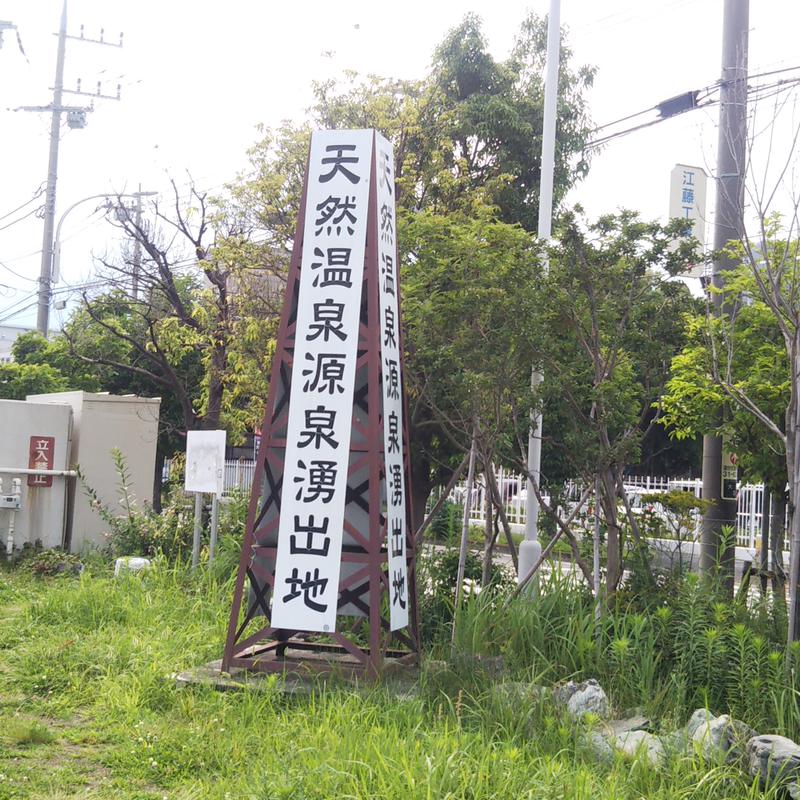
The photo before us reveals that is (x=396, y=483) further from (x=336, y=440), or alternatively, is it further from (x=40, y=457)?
(x=40, y=457)

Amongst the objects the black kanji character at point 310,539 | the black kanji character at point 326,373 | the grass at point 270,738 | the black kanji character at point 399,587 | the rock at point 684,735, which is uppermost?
the black kanji character at point 326,373

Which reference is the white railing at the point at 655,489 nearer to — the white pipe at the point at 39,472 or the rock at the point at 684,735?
the white pipe at the point at 39,472

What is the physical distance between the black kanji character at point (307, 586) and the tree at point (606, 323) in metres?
2.38

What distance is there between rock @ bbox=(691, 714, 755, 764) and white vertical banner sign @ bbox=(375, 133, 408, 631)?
242 centimetres

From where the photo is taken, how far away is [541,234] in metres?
9.12

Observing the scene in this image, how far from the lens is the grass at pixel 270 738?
14.6ft

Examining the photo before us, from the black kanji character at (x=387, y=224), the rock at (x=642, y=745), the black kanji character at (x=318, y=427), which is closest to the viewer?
the rock at (x=642, y=745)

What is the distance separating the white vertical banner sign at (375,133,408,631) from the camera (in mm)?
6938

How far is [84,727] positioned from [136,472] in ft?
25.9

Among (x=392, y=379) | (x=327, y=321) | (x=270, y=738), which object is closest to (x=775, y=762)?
(x=270, y=738)

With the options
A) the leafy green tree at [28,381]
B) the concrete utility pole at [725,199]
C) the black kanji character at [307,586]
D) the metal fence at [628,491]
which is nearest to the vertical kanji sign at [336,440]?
the black kanji character at [307,586]

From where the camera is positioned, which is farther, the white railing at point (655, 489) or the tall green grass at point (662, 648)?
the white railing at point (655, 489)

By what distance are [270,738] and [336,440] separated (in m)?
2.11

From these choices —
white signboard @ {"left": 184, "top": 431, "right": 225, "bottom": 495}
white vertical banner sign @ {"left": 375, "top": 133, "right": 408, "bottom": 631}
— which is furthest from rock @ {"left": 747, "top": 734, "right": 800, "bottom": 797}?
white signboard @ {"left": 184, "top": 431, "right": 225, "bottom": 495}
